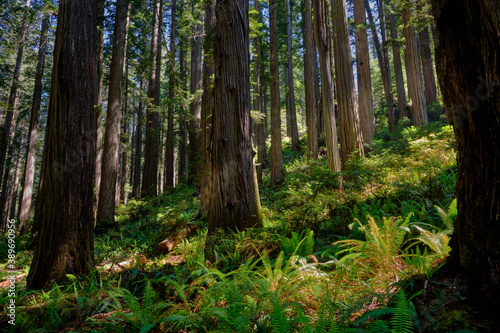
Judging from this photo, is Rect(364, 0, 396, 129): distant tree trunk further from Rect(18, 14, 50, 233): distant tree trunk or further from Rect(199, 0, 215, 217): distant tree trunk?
Rect(18, 14, 50, 233): distant tree trunk

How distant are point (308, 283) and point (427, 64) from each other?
1795cm

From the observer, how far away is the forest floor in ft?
5.05

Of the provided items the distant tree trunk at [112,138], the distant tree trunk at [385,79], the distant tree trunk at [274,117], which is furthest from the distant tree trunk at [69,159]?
the distant tree trunk at [385,79]

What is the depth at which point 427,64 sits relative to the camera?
14.9m

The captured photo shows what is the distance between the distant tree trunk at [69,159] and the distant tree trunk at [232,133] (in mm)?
1986

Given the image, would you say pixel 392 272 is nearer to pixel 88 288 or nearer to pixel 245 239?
pixel 245 239

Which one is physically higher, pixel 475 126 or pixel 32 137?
pixel 32 137

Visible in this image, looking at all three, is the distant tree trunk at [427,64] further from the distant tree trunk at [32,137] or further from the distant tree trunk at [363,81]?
the distant tree trunk at [32,137]

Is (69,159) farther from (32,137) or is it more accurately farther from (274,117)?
(32,137)

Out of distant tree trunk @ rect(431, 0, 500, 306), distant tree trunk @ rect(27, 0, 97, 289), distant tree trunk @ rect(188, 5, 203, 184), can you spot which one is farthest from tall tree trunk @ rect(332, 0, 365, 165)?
distant tree trunk @ rect(188, 5, 203, 184)

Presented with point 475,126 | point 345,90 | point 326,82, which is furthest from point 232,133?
point 345,90

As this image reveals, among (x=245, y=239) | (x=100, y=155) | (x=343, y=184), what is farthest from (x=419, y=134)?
(x=100, y=155)

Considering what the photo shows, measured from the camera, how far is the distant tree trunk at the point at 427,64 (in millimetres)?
14242

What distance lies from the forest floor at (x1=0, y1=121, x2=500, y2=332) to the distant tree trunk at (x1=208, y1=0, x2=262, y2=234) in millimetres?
431
